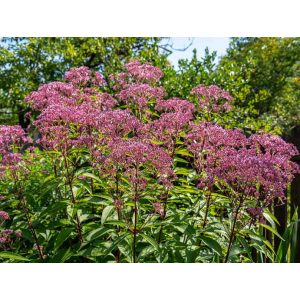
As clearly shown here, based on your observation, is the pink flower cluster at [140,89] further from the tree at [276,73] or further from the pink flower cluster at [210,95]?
the tree at [276,73]

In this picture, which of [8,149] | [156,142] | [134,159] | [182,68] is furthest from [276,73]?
[134,159]

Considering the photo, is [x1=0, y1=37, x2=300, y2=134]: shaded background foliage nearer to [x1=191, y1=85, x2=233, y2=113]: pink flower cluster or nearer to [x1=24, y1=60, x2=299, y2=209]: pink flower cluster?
[x1=191, y1=85, x2=233, y2=113]: pink flower cluster

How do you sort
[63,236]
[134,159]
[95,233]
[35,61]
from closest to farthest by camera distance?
[134,159], [95,233], [63,236], [35,61]

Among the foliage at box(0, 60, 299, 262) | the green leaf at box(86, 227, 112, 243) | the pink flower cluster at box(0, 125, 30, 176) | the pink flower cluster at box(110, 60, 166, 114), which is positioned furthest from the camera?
the pink flower cluster at box(110, 60, 166, 114)

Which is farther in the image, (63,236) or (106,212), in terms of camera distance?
(63,236)

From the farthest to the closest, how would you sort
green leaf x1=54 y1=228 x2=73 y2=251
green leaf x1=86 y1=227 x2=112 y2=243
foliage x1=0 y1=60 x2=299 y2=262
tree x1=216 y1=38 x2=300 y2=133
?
tree x1=216 y1=38 x2=300 y2=133, green leaf x1=54 y1=228 x2=73 y2=251, green leaf x1=86 y1=227 x2=112 y2=243, foliage x1=0 y1=60 x2=299 y2=262

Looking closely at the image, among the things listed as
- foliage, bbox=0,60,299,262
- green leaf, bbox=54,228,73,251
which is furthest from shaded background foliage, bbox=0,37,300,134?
green leaf, bbox=54,228,73,251

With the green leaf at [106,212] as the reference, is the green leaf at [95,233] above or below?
below

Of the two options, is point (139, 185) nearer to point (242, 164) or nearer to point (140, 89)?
point (242, 164)

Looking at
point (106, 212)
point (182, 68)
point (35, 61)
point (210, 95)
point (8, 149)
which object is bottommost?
point (106, 212)

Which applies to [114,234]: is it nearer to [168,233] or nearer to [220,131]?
[168,233]

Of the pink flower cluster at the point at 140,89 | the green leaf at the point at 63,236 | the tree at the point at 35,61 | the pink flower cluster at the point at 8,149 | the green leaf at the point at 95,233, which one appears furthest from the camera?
the tree at the point at 35,61

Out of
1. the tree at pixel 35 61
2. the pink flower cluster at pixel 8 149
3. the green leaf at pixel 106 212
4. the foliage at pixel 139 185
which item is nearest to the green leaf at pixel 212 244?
the foliage at pixel 139 185

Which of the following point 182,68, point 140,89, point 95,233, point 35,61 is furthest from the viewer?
point 35,61
